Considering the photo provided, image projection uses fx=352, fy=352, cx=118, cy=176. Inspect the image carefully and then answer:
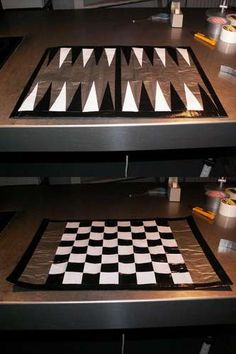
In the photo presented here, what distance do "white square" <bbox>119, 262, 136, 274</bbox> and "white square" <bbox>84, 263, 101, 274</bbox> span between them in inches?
2.4

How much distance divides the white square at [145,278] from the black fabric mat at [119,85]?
44 cm

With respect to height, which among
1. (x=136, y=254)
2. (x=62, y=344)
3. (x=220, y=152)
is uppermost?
(x=220, y=152)

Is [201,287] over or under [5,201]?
over

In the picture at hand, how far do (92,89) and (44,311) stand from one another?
0.55 m

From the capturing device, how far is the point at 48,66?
95 cm

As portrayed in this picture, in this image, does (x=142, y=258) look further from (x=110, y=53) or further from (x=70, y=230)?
(x=110, y=53)

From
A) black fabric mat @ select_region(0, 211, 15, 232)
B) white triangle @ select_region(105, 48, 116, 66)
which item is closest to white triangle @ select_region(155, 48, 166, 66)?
white triangle @ select_region(105, 48, 116, 66)

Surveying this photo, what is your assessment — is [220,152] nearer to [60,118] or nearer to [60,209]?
[60,209]

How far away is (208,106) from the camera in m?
0.79

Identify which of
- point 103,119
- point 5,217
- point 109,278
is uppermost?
point 103,119

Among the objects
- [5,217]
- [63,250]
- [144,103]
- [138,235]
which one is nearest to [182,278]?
[138,235]

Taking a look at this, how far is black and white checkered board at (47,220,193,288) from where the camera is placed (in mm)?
936

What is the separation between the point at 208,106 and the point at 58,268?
23.1 inches

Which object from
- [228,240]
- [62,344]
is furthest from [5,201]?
[228,240]
